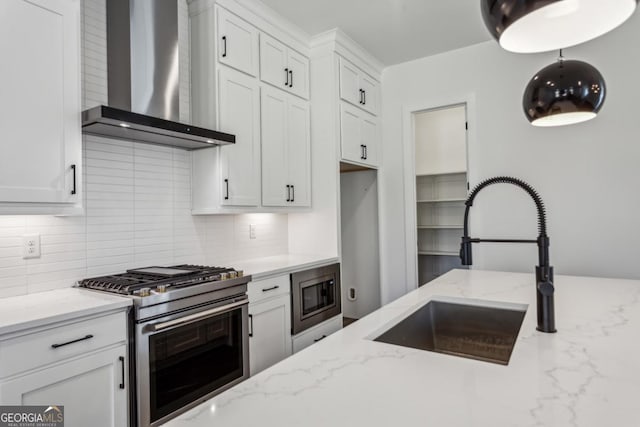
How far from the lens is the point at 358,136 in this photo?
3.61 meters

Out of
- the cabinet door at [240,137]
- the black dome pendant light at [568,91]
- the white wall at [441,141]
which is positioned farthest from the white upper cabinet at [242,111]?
the white wall at [441,141]

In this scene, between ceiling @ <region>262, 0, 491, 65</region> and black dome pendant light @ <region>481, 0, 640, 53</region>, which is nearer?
black dome pendant light @ <region>481, 0, 640, 53</region>

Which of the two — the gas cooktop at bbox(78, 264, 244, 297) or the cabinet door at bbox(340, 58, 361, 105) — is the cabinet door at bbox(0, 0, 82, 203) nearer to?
the gas cooktop at bbox(78, 264, 244, 297)

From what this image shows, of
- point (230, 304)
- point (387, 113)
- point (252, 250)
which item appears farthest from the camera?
point (387, 113)

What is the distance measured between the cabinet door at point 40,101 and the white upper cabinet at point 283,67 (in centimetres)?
131

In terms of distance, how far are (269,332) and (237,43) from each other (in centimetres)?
198

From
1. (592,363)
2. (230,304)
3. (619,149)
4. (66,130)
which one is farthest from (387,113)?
(592,363)

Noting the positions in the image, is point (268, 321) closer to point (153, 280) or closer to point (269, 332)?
point (269, 332)

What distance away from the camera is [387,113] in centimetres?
407

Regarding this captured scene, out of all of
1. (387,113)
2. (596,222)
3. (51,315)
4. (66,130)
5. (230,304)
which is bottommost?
(230,304)

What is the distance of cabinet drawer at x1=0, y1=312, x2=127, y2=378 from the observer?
135 cm

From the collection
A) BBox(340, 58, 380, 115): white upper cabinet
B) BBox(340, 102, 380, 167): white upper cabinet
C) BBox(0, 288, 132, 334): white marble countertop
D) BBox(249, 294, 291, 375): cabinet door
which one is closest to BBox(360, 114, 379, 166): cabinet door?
BBox(340, 102, 380, 167): white upper cabinet

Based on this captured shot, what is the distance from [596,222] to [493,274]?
53.4 inches

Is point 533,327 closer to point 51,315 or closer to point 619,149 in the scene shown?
point 51,315
